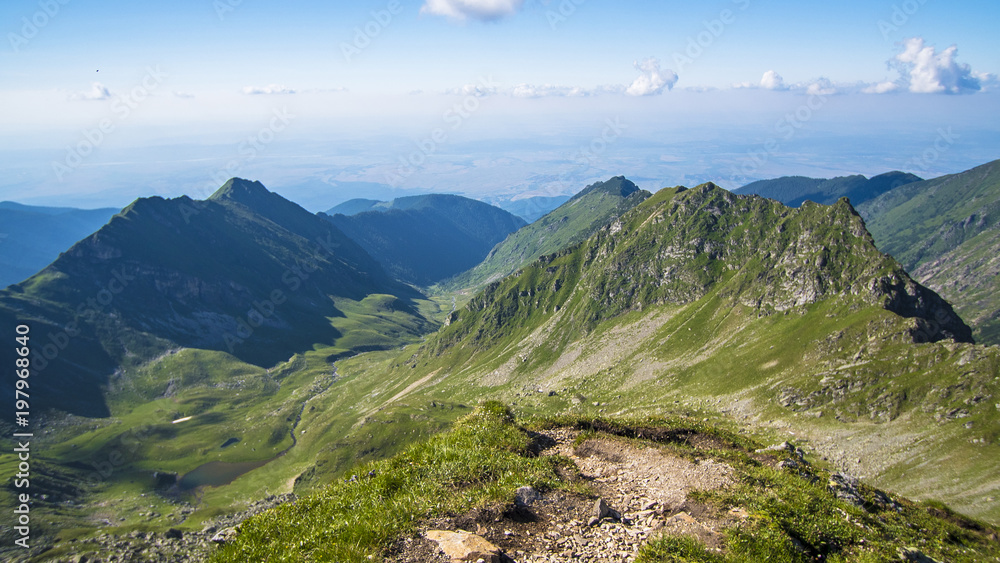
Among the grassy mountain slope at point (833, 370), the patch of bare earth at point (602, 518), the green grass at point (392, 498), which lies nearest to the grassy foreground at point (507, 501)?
the green grass at point (392, 498)

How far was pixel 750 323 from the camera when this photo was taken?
6786 inches

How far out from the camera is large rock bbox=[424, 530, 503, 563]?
41.3 ft

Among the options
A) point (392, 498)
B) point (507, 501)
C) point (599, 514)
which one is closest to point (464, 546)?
point (507, 501)

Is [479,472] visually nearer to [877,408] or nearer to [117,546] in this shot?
[877,408]

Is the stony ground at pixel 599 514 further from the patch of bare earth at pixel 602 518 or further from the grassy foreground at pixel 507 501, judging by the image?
the grassy foreground at pixel 507 501

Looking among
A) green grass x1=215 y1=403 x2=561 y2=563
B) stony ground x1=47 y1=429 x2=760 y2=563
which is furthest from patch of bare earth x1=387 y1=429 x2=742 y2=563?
green grass x1=215 y1=403 x2=561 y2=563

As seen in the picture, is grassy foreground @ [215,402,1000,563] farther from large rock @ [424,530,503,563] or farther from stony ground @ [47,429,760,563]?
large rock @ [424,530,503,563]

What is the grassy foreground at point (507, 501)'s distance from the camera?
13.5m

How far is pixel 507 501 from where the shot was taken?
15.9 m

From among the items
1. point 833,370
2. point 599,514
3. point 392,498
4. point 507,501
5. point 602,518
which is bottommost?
point 833,370

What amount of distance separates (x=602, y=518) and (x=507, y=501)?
10.4 feet

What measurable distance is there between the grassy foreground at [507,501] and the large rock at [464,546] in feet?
3.27

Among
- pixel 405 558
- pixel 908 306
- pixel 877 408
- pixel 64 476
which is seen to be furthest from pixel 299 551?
pixel 64 476

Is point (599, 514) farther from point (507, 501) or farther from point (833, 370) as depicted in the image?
point (833, 370)
